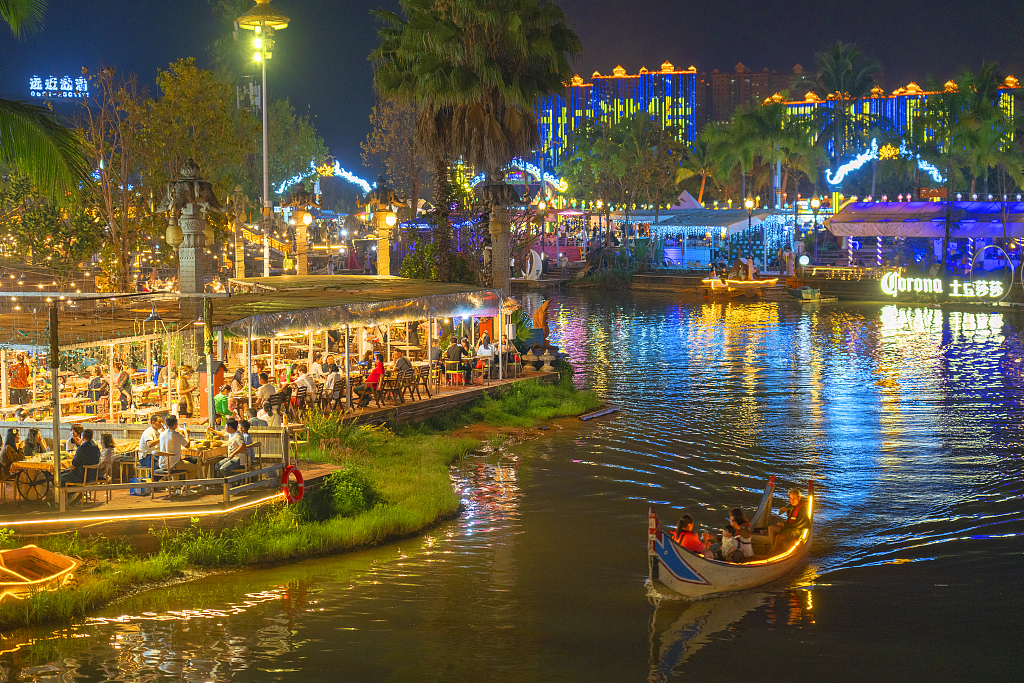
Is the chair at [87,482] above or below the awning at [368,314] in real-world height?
below

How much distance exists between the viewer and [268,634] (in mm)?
12477

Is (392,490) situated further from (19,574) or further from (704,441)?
(704,441)

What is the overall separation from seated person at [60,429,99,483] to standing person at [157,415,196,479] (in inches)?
42.2

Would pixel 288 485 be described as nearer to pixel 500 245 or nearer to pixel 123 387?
pixel 123 387

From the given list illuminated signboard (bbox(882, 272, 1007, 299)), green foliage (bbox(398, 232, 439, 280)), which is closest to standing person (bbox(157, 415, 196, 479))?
green foliage (bbox(398, 232, 439, 280))

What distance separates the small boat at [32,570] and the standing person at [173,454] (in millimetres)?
2825

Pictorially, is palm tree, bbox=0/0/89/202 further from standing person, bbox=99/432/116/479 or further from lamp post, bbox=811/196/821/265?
lamp post, bbox=811/196/821/265

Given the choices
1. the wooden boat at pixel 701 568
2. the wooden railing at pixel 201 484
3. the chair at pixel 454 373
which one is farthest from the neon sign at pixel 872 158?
the wooden railing at pixel 201 484

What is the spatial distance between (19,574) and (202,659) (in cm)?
299

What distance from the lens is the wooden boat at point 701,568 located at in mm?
13273

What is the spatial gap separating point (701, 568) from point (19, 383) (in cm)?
1570

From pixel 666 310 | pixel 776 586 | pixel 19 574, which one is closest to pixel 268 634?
pixel 19 574

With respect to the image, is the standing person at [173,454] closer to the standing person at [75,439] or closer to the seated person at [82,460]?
the seated person at [82,460]

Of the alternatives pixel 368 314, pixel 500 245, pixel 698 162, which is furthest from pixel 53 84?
pixel 368 314
